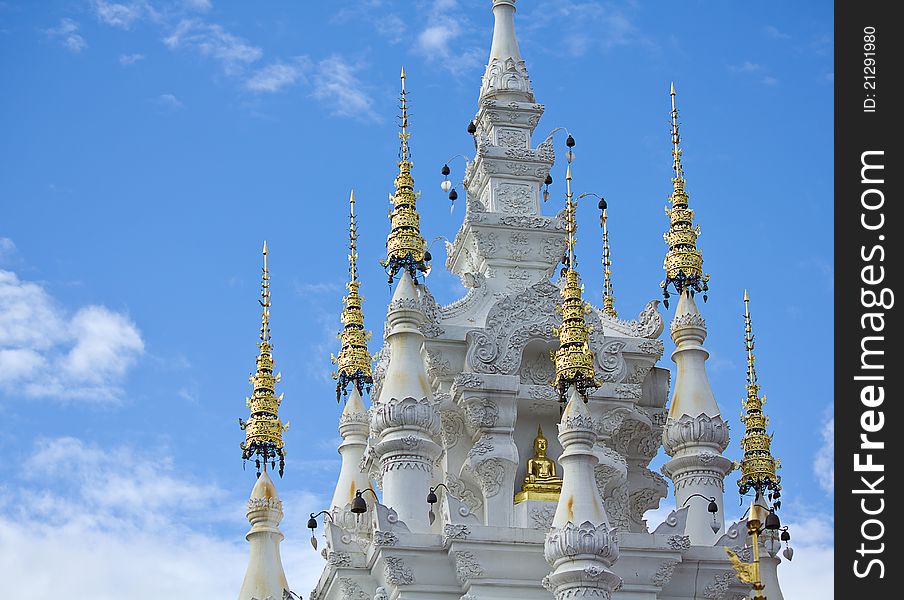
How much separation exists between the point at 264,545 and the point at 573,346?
9007 millimetres

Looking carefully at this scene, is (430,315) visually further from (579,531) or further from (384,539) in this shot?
(579,531)

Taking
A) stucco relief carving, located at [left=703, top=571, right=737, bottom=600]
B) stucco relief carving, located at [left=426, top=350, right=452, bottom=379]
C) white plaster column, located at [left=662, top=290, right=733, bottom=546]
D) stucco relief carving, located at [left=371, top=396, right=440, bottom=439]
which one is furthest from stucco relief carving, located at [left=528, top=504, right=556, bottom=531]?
stucco relief carving, located at [left=426, top=350, right=452, bottom=379]

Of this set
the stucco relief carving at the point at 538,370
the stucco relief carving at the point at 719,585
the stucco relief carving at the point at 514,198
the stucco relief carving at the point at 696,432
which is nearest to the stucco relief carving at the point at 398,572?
the stucco relief carving at the point at 538,370

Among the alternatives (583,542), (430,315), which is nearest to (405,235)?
(430,315)

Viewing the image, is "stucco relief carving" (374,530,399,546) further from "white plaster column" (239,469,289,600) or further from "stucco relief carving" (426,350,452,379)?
"stucco relief carving" (426,350,452,379)

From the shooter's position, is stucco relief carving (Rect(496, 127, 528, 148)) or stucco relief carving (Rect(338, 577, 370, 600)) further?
stucco relief carving (Rect(496, 127, 528, 148))

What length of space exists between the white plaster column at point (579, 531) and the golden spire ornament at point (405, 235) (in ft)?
21.2

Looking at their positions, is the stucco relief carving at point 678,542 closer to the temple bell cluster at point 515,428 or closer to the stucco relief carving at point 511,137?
the temple bell cluster at point 515,428

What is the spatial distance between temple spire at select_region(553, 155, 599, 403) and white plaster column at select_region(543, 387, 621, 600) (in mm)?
1113

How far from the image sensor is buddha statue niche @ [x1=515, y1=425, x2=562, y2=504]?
38.4m

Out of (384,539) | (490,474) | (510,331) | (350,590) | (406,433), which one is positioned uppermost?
(510,331)

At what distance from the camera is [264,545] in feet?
132
